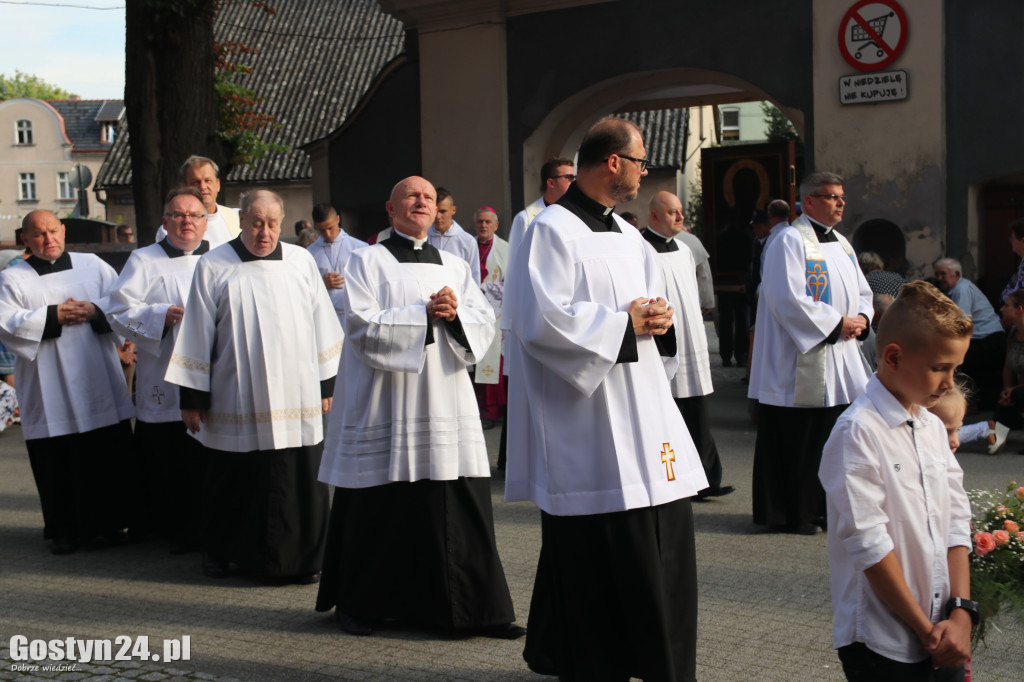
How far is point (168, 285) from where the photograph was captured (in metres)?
7.11

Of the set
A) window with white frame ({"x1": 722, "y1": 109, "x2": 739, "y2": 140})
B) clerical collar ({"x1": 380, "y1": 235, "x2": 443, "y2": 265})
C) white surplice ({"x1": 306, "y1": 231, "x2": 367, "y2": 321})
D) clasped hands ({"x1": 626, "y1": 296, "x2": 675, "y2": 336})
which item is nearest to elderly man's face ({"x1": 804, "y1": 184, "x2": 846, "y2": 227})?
clerical collar ({"x1": 380, "y1": 235, "x2": 443, "y2": 265})

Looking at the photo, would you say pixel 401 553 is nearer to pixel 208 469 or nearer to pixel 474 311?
pixel 474 311

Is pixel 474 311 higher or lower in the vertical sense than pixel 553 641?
higher

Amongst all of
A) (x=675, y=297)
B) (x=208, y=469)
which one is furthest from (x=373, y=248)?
(x=675, y=297)

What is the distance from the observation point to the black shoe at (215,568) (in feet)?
21.2

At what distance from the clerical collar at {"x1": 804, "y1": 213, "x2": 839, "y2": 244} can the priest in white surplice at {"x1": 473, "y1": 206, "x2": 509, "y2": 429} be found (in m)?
3.29

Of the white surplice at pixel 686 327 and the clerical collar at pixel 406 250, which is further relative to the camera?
the white surplice at pixel 686 327

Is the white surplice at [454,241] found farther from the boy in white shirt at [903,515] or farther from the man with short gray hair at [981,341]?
the boy in white shirt at [903,515]

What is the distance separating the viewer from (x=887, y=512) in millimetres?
3166

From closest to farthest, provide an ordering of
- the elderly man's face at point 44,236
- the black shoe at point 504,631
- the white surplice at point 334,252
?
the black shoe at point 504,631
the elderly man's face at point 44,236
the white surplice at point 334,252

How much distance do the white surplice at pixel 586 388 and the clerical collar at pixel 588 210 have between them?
40 millimetres

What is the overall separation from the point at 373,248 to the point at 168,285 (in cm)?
209

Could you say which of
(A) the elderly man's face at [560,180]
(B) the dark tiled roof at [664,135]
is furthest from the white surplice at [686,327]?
(B) the dark tiled roof at [664,135]

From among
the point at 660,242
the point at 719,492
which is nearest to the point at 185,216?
the point at 660,242
